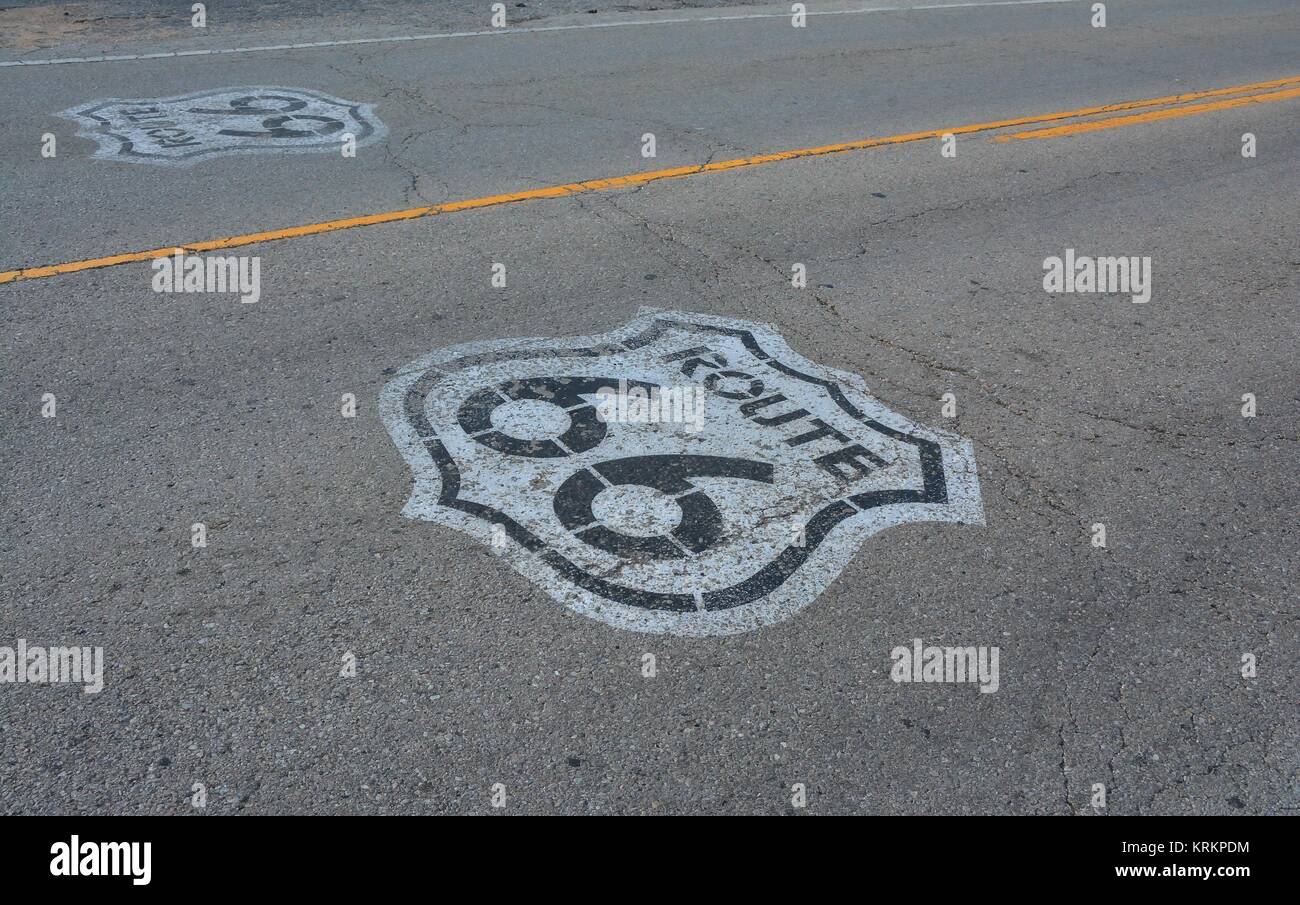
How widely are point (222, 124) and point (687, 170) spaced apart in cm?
363

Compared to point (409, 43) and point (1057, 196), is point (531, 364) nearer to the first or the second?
point (1057, 196)

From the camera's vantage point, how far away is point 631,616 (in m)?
3.72

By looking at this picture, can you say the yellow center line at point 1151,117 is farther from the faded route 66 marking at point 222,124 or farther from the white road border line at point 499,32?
the faded route 66 marking at point 222,124

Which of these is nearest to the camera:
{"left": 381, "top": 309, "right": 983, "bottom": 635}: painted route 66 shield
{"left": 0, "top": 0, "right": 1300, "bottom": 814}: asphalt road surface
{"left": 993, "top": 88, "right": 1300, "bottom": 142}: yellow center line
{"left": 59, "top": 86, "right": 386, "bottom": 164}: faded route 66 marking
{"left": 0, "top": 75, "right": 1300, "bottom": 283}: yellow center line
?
{"left": 0, "top": 0, "right": 1300, "bottom": 814}: asphalt road surface

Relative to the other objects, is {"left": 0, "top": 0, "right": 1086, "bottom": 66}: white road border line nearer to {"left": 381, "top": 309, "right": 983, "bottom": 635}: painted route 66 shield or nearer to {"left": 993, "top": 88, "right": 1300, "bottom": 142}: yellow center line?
{"left": 993, "top": 88, "right": 1300, "bottom": 142}: yellow center line

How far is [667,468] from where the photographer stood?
452 cm

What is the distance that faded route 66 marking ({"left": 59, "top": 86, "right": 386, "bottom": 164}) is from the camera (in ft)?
26.3

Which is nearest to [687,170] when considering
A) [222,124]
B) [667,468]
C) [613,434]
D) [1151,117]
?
[222,124]

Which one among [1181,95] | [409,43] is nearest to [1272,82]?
[1181,95]

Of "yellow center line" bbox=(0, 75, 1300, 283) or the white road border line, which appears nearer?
"yellow center line" bbox=(0, 75, 1300, 283)

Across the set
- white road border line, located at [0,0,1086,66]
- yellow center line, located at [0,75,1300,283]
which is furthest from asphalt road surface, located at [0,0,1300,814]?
white road border line, located at [0,0,1086,66]

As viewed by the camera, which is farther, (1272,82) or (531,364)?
(1272,82)

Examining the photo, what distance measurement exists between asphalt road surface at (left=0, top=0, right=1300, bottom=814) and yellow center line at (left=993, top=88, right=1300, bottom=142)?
8 cm

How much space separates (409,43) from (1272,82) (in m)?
9.45
